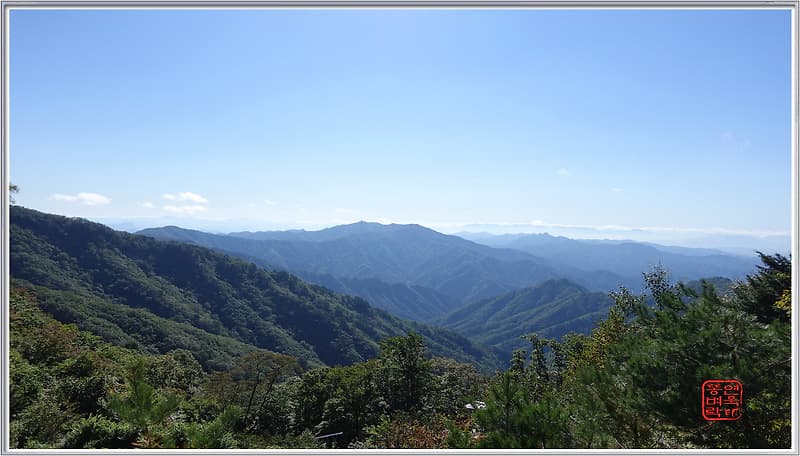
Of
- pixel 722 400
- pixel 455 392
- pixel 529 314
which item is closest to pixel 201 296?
pixel 455 392

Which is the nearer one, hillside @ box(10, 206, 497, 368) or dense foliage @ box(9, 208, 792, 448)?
dense foliage @ box(9, 208, 792, 448)

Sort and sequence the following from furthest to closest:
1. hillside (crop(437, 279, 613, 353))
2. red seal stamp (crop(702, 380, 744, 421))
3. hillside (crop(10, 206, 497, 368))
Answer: hillside (crop(437, 279, 613, 353)) < hillside (crop(10, 206, 497, 368)) < red seal stamp (crop(702, 380, 744, 421))

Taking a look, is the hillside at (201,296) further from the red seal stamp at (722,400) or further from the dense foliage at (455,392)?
the red seal stamp at (722,400)

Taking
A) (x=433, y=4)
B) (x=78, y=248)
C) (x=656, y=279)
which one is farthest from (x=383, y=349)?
(x=78, y=248)

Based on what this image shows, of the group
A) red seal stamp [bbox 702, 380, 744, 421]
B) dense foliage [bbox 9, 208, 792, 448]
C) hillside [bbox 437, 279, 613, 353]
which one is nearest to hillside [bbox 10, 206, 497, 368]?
hillside [bbox 437, 279, 613, 353]

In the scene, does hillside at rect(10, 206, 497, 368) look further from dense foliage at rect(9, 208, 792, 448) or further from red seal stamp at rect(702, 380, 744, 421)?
red seal stamp at rect(702, 380, 744, 421)

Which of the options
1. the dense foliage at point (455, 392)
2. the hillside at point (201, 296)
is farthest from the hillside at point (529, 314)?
the dense foliage at point (455, 392)
